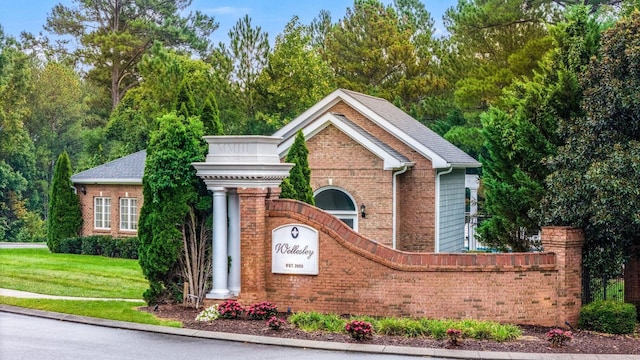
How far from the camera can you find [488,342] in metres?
17.0

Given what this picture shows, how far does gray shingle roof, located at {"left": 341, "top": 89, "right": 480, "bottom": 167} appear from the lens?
2998 centimetres

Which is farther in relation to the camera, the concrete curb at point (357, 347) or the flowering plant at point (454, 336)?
the flowering plant at point (454, 336)

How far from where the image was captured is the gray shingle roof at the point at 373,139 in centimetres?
2812

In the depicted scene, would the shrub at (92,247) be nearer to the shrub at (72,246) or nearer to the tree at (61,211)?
the shrub at (72,246)

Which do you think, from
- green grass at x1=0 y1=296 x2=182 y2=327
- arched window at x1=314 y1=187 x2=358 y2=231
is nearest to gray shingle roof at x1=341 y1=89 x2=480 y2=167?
arched window at x1=314 y1=187 x2=358 y2=231

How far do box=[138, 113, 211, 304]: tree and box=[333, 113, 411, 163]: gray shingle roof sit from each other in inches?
346

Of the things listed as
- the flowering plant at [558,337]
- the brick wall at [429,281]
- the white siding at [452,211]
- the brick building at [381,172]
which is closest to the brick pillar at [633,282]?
the brick wall at [429,281]

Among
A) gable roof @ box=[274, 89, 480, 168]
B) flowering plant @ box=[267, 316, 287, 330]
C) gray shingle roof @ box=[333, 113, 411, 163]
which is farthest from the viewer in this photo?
gable roof @ box=[274, 89, 480, 168]

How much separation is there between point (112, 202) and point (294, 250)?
19947 mm

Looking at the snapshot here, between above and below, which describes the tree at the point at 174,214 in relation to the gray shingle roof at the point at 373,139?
below

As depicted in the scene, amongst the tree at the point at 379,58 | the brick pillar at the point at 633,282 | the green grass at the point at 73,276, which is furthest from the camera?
the tree at the point at 379,58

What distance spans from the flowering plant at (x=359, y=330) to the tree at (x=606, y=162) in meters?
5.53

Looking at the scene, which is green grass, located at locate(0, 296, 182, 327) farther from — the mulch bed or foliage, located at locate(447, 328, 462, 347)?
foliage, located at locate(447, 328, 462, 347)

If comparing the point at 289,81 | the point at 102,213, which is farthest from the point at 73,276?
the point at 289,81
